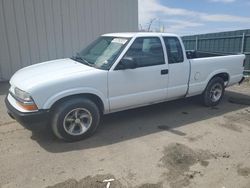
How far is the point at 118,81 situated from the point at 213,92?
10.0 ft

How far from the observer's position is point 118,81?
4.54 meters

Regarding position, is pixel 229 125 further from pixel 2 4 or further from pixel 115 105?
pixel 2 4

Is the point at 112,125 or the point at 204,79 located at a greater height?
the point at 204,79

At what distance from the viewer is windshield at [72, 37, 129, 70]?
455 cm

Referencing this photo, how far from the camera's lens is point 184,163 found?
3639mm

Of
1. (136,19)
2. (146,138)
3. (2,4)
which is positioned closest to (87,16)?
(136,19)

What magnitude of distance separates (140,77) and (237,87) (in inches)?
221

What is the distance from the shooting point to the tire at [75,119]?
4055 mm

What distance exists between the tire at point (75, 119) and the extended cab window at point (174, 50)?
2026mm

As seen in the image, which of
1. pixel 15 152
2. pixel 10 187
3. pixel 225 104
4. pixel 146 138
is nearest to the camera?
pixel 10 187

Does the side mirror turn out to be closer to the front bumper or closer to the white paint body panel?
the white paint body panel

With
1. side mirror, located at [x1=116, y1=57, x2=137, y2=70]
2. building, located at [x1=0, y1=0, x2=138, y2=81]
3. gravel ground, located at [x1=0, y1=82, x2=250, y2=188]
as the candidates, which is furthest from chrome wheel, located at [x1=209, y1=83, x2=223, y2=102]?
building, located at [x1=0, y1=0, x2=138, y2=81]

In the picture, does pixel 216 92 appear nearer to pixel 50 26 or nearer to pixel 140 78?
pixel 140 78

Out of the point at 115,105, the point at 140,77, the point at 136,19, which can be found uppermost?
the point at 136,19
